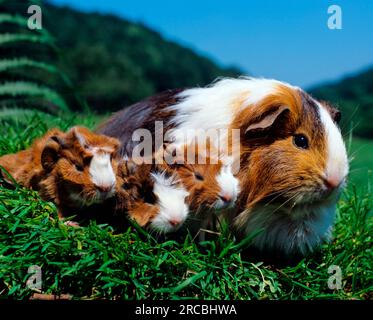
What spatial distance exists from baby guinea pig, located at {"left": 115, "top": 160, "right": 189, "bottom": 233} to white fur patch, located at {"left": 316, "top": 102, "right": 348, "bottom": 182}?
0.78 meters

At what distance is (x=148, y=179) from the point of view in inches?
117

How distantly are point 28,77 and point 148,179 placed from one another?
2.97 metres

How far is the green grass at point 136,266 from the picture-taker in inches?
111

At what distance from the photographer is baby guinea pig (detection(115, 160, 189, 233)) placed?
285 centimetres

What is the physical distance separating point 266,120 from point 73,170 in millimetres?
1093

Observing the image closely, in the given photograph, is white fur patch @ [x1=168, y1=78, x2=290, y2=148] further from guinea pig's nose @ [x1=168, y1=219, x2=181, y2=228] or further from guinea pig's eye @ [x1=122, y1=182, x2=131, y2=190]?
guinea pig's nose @ [x1=168, y1=219, x2=181, y2=228]

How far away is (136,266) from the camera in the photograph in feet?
9.41

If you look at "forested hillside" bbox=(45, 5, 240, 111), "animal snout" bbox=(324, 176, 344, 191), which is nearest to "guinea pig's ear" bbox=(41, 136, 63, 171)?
"animal snout" bbox=(324, 176, 344, 191)

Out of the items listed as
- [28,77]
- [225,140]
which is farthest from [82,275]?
[28,77]

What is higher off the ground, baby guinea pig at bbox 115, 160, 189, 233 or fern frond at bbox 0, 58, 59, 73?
fern frond at bbox 0, 58, 59, 73

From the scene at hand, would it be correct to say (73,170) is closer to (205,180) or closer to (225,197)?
(205,180)

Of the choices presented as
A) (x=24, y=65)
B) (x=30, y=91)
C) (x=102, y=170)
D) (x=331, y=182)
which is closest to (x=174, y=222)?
(x=102, y=170)

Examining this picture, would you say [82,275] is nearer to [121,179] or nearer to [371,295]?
[121,179]

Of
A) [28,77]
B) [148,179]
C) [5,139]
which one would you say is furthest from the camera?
[28,77]
